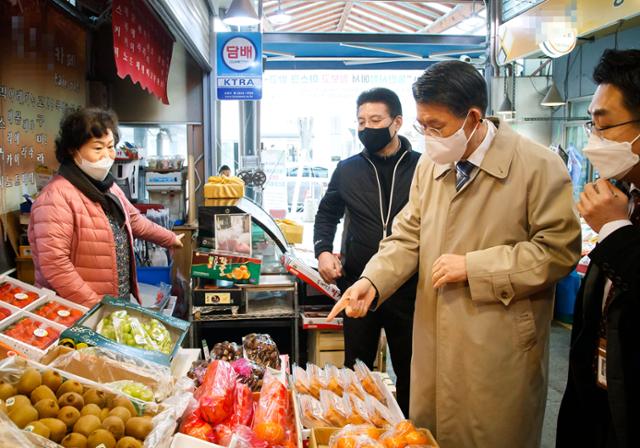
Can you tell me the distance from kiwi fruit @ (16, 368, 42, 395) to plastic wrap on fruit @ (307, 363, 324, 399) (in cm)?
91

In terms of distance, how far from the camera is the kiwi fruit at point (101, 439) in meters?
1.45

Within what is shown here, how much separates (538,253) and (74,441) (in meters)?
1.42

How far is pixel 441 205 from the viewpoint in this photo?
1997 mm

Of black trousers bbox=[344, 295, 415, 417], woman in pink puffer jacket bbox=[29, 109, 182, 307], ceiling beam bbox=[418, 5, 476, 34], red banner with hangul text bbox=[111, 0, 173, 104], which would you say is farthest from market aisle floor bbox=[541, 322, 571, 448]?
ceiling beam bbox=[418, 5, 476, 34]

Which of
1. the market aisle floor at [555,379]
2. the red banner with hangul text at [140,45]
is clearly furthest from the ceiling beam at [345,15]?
the market aisle floor at [555,379]

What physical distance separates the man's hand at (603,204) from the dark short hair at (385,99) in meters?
1.48

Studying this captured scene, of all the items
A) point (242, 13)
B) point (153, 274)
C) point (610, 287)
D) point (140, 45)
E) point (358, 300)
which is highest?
point (242, 13)

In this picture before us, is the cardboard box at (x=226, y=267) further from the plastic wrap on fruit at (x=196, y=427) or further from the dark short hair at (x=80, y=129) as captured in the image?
the plastic wrap on fruit at (x=196, y=427)

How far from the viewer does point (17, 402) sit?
1.53m

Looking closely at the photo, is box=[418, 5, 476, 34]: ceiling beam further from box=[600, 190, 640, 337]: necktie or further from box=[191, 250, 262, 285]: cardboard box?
box=[600, 190, 640, 337]: necktie

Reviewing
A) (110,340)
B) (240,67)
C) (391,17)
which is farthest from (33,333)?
(391,17)

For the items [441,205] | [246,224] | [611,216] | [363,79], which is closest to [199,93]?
[363,79]

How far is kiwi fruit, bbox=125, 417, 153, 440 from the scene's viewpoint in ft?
5.09

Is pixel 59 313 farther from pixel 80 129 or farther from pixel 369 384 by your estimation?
pixel 369 384
